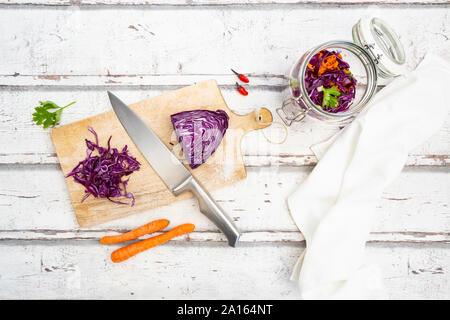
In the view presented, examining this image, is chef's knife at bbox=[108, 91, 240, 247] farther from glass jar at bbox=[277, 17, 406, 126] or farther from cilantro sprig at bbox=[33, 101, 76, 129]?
glass jar at bbox=[277, 17, 406, 126]

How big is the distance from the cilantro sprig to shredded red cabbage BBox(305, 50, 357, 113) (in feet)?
3.77

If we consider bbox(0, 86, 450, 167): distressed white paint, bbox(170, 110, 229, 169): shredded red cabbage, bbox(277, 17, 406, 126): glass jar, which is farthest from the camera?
bbox(0, 86, 450, 167): distressed white paint

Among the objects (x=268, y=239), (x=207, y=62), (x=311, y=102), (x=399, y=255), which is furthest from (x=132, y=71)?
(x=399, y=255)

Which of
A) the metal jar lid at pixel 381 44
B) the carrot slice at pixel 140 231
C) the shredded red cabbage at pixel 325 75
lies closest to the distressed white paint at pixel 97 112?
the shredded red cabbage at pixel 325 75

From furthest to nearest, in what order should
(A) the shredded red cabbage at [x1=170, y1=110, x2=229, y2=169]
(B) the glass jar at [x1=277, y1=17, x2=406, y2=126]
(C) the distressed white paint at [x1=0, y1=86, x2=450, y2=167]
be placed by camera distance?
(C) the distressed white paint at [x1=0, y1=86, x2=450, y2=167] < (A) the shredded red cabbage at [x1=170, y1=110, x2=229, y2=169] < (B) the glass jar at [x1=277, y1=17, x2=406, y2=126]

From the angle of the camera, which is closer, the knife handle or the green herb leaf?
the green herb leaf

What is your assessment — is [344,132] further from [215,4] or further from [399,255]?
[215,4]

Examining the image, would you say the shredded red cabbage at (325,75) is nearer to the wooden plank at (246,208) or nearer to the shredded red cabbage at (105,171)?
the wooden plank at (246,208)

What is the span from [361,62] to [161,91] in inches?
36.9

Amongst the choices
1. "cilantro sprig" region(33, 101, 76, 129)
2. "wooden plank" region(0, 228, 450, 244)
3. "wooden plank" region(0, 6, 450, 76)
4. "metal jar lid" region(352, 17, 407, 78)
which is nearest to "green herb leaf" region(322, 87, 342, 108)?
"metal jar lid" region(352, 17, 407, 78)

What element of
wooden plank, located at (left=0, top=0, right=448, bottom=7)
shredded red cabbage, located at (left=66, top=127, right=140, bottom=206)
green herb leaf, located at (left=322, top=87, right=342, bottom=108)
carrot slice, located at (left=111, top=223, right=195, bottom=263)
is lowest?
carrot slice, located at (left=111, top=223, right=195, bottom=263)

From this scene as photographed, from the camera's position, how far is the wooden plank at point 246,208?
150 cm

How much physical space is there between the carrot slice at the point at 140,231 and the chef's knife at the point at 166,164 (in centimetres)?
16

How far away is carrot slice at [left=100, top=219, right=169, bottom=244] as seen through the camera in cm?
145
